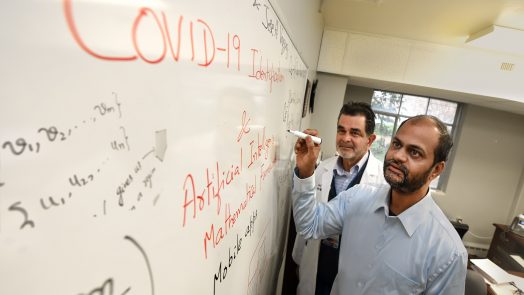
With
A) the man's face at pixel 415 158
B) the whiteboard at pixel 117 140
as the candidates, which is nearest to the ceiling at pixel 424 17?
the man's face at pixel 415 158

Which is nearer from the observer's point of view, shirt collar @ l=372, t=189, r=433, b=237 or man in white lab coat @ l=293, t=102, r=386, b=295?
shirt collar @ l=372, t=189, r=433, b=237

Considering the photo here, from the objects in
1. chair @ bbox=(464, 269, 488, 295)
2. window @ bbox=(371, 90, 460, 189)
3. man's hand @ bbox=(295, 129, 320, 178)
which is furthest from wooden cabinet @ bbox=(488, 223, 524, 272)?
man's hand @ bbox=(295, 129, 320, 178)

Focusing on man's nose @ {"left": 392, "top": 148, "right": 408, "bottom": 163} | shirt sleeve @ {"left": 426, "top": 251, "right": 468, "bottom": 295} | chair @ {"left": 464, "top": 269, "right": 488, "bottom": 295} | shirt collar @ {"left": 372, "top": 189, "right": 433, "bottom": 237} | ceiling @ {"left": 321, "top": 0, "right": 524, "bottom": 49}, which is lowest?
chair @ {"left": 464, "top": 269, "right": 488, "bottom": 295}

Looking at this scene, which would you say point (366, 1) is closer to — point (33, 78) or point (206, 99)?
point (206, 99)

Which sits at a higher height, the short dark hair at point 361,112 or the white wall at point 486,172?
the short dark hair at point 361,112

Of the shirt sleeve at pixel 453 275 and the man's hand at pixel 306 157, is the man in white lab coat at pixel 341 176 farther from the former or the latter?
the shirt sleeve at pixel 453 275

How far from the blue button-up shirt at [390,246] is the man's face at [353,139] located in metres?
0.39

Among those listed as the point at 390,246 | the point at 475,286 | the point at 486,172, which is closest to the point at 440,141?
the point at 390,246

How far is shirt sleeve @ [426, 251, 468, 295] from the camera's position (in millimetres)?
909

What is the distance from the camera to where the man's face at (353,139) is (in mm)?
1613

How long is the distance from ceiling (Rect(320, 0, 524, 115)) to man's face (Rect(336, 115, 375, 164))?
88cm

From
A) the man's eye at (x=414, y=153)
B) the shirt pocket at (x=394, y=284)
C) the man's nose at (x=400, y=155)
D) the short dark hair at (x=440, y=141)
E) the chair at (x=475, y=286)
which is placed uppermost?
the short dark hair at (x=440, y=141)

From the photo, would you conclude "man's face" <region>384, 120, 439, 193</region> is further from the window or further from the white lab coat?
the window

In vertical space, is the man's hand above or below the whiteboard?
below
